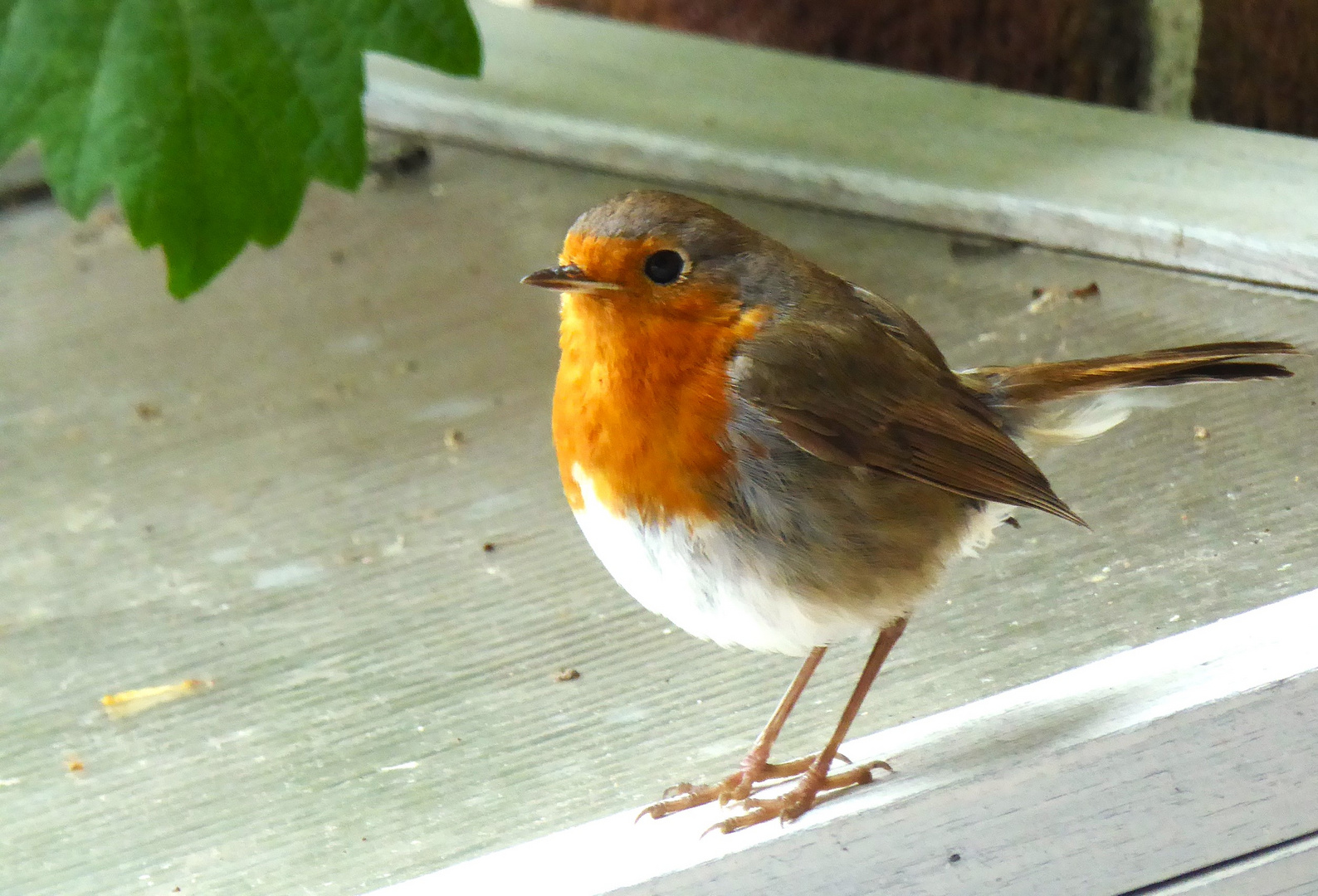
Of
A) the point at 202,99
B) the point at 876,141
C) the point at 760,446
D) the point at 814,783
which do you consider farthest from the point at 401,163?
the point at 814,783

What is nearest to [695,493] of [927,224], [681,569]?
[681,569]

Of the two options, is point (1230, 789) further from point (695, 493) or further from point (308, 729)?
point (308, 729)

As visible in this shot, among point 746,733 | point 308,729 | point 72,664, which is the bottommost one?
point 72,664

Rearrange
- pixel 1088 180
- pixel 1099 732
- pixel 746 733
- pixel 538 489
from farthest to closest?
1. pixel 1088 180
2. pixel 538 489
3. pixel 746 733
4. pixel 1099 732

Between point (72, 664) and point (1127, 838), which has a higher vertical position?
point (1127, 838)

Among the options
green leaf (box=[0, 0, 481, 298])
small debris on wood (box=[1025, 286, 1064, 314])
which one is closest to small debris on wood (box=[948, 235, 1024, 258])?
small debris on wood (box=[1025, 286, 1064, 314])

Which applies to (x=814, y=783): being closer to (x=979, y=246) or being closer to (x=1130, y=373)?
(x=1130, y=373)

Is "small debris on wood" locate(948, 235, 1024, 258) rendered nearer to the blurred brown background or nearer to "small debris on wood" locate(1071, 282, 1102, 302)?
"small debris on wood" locate(1071, 282, 1102, 302)
